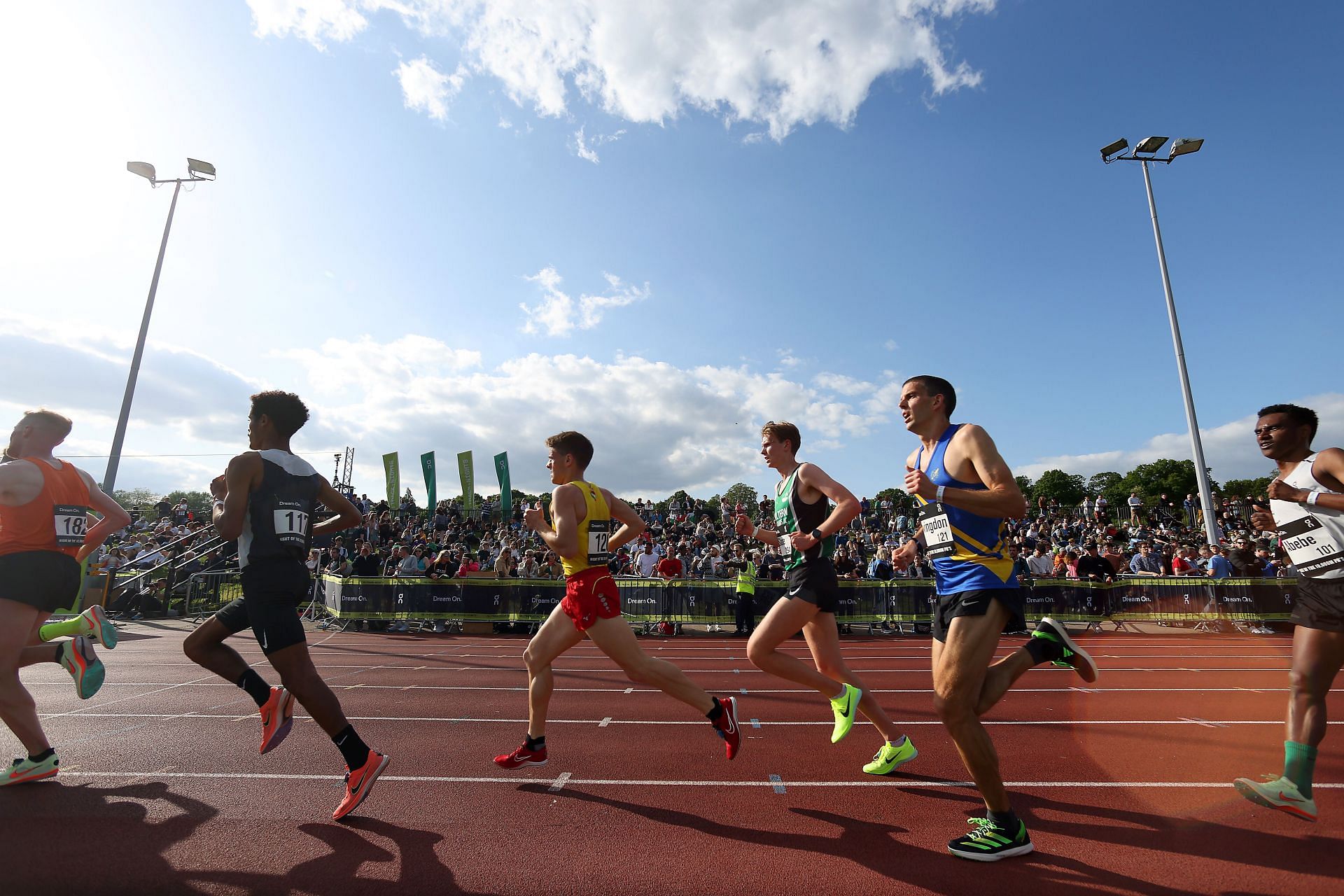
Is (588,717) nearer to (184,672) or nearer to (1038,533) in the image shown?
(184,672)

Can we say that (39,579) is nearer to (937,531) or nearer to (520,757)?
(520,757)

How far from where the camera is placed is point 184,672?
8.71 metres

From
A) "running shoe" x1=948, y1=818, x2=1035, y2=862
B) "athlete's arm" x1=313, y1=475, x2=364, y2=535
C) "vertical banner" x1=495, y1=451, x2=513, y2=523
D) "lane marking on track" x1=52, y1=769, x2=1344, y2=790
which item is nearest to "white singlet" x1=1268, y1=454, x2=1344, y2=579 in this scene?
"lane marking on track" x1=52, y1=769, x2=1344, y2=790

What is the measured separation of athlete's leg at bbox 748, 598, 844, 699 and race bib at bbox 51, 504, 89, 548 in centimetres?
424

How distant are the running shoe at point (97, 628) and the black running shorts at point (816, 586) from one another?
4.30 meters

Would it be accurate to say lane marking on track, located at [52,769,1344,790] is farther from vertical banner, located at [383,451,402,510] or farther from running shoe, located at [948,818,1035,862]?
vertical banner, located at [383,451,402,510]

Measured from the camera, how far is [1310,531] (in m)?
3.67

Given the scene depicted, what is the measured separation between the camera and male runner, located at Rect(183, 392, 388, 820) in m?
3.43

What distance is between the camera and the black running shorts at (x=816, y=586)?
433 centimetres

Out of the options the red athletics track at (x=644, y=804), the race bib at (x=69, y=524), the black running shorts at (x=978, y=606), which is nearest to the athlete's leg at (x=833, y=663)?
the red athletics track at (x=644, y=804)

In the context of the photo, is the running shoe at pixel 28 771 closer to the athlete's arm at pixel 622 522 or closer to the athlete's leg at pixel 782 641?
the athlete's arm at pixel 622 522

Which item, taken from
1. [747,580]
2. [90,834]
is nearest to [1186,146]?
[747,580]

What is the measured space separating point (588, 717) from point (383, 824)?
285cm

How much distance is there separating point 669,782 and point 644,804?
1.49ft
